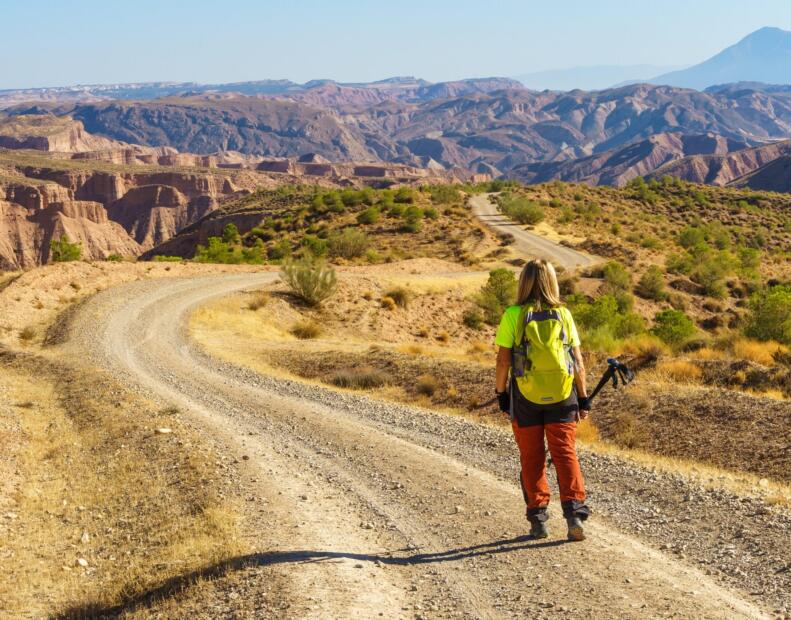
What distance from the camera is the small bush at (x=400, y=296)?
2859 centimetres

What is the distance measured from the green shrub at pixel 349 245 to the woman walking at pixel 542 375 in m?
35.8

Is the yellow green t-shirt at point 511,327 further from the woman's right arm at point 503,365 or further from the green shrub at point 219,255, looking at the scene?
the green shrub at point 219,255

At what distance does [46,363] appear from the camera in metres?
17.9

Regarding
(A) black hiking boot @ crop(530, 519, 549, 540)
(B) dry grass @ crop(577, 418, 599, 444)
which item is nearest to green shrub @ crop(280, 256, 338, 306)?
(B) dry grass @ crop(577, 418, 599, 444)

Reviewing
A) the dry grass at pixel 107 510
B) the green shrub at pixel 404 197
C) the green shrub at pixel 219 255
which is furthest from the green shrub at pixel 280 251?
the dry grass at pixel 107 510

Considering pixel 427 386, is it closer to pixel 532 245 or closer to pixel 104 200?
pixel 532 245

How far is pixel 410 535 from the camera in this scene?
21.4 ft

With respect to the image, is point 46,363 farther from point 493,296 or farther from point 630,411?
point 493,296

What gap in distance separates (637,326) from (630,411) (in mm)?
14663

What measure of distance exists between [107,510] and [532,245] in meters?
39.0

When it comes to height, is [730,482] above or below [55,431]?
above

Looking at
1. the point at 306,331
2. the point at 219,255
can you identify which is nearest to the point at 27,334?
the point at 306,331

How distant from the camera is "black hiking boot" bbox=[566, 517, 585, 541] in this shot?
6.06 metres

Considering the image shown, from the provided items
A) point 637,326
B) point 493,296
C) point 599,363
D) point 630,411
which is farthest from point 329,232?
point 630,411
